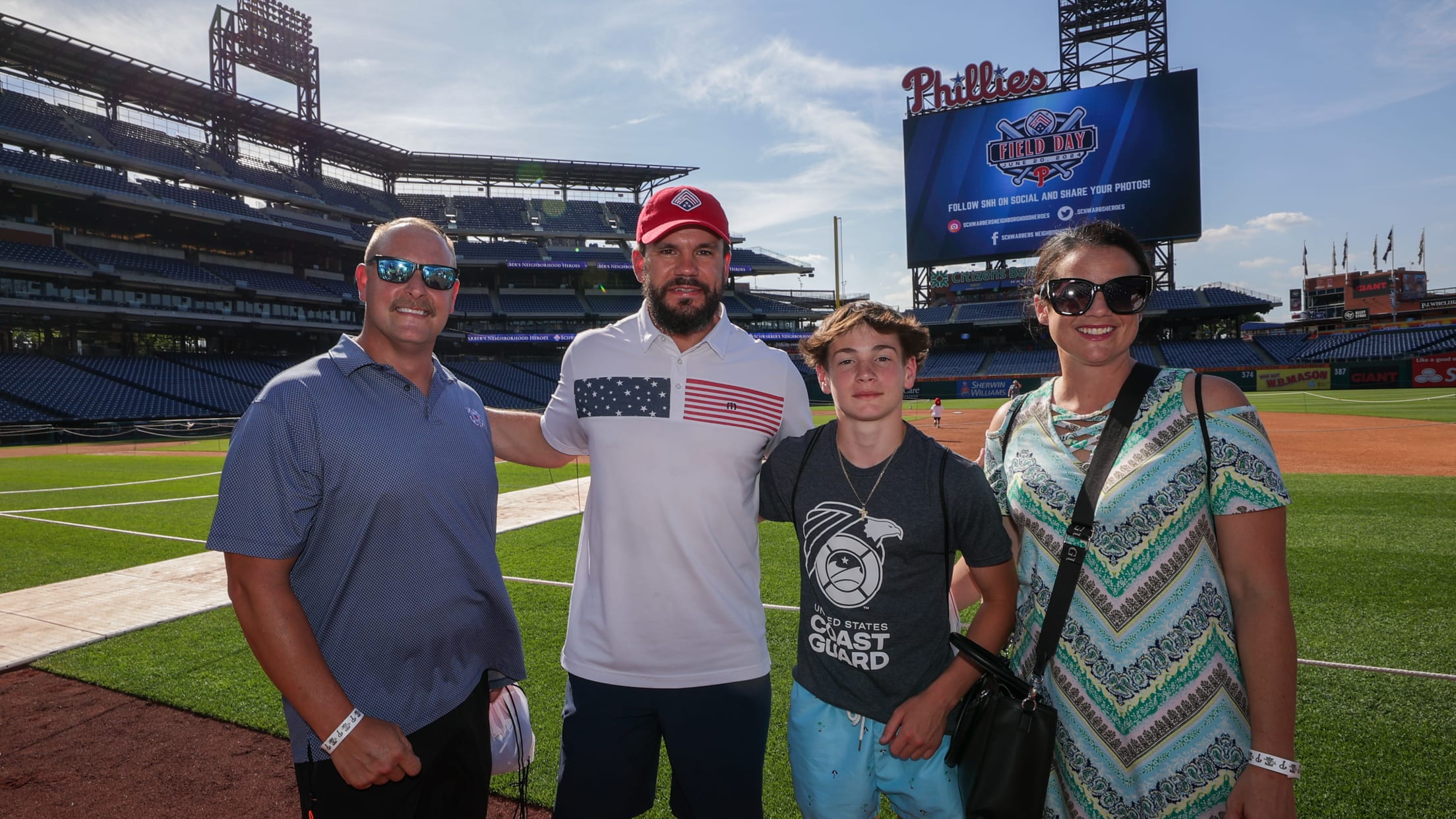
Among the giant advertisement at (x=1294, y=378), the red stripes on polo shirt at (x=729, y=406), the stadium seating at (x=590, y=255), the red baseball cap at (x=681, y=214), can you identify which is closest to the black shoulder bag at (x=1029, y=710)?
the red stripes on polo shirt at (x=729, y=406)

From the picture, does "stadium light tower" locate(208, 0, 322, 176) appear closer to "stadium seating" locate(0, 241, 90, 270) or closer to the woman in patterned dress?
"stadium seating" locate(0, 241, 90, 270)

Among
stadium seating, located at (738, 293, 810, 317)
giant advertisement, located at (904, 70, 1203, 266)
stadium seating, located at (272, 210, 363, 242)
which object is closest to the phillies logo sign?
giant advertisement, located at (904, 70, 1203, 266)

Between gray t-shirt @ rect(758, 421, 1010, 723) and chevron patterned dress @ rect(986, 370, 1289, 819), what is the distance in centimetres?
30

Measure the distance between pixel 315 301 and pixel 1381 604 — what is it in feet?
191

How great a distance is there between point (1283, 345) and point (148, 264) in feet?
249

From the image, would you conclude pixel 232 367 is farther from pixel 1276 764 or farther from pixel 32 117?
pixel 1276 764

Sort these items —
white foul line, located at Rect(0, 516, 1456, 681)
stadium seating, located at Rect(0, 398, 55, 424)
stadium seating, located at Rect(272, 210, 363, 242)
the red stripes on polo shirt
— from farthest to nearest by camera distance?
1. stadium seating, located at Rect(272, 210, 363, 242)
2. stadium seating, located at Rect(0, 398, 55, 424)
3. white foul line, located at Rect(0, 516, 1456, 681)
4. the red stripes on polo shirt

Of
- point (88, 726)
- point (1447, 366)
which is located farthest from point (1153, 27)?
point (88, 726)

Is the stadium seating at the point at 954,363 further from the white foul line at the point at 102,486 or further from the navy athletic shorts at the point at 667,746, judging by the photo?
the navy athletic shorts at the point at 667,746

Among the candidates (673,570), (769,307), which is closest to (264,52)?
(769,307)

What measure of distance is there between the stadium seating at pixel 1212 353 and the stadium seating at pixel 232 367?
58.0 meters

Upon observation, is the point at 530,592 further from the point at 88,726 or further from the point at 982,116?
the point at 982,116

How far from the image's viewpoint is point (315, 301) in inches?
2020

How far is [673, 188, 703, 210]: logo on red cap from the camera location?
108 inches
